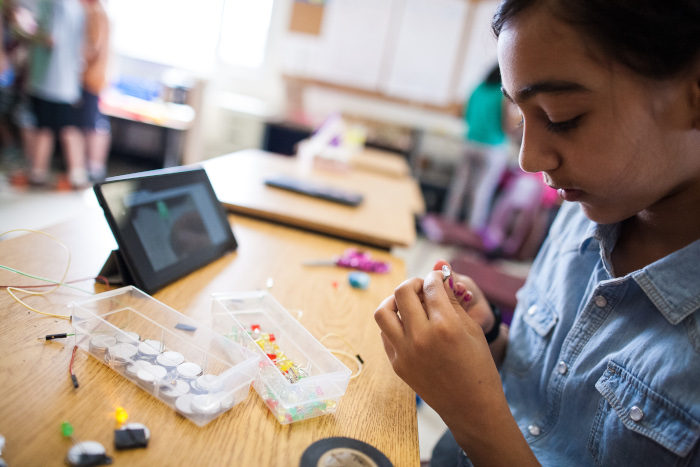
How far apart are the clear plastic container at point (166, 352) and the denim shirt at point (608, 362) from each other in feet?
1.60

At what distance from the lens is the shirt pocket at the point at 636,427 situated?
21.8 inches

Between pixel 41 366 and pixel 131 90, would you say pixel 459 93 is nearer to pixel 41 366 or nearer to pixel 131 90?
pixel 131 90

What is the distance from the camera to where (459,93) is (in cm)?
472

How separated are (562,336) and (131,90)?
16.0 ft

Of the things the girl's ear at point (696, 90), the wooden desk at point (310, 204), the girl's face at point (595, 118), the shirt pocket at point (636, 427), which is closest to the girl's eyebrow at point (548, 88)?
the girl's face at point (595, 118)

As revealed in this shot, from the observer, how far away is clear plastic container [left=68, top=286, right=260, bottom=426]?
543 mm

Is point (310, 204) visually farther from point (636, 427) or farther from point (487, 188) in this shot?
point (487, 188)

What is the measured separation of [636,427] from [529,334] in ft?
0.98

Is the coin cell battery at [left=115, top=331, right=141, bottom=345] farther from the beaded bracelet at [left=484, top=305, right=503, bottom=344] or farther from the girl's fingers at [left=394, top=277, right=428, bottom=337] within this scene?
the beaded bracelet at [left=484, top=305, right=503, bottom=344]

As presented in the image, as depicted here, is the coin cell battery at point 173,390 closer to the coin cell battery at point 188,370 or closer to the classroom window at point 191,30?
the coin cell battery at point 188,370

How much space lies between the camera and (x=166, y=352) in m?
0.61

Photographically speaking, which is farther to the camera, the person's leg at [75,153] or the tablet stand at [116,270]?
the person's leg at [75,153]

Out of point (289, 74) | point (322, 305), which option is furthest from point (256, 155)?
point (289, 74)

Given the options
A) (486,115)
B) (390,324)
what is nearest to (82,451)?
(390,324)
